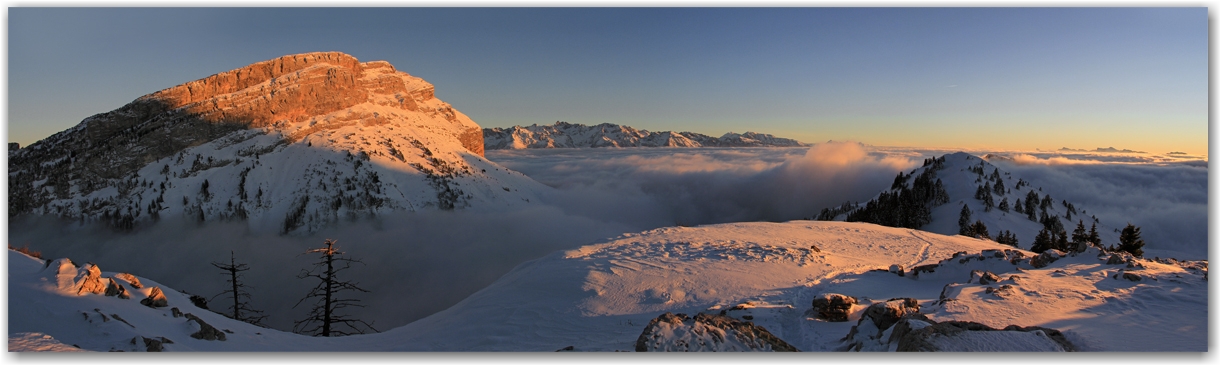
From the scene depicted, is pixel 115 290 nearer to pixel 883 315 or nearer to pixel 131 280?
pixel 131 280

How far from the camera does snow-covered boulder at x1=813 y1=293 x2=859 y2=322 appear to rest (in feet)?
39.8

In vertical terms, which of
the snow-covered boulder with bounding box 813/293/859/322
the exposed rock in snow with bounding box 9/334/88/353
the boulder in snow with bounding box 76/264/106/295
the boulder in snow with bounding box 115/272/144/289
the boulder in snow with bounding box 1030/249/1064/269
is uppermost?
the boulder in snow with bounding box 76/264/106/295

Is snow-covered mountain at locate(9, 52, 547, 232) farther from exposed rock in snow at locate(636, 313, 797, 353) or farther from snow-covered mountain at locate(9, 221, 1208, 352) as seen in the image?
exposed rock in snow at locate(636, 313, 797, 353)

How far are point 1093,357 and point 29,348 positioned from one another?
65.9 ft

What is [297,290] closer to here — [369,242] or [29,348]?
[369,242]

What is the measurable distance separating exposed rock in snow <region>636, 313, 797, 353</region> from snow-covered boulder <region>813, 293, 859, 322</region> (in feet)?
11.7

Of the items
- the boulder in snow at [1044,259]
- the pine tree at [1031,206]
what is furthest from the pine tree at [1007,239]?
the boulder in snow at [1044,259]

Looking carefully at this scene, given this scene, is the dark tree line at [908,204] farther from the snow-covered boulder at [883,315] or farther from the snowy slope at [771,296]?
the snow-covered boulder at [883,315]

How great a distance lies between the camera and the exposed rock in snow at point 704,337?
8.66m

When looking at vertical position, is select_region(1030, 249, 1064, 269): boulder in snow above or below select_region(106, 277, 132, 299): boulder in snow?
below

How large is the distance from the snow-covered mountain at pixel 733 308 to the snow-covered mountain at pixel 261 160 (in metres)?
84.6

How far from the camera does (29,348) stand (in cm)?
880

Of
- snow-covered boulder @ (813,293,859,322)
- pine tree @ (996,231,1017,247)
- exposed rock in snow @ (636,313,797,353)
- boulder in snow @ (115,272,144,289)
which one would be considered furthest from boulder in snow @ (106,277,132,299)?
pine tree @ (996,231,1017,247)

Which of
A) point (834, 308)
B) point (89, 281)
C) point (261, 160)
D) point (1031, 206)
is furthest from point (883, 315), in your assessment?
point (261, 160)
